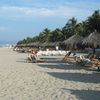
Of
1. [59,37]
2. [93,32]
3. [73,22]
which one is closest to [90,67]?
[93,32]

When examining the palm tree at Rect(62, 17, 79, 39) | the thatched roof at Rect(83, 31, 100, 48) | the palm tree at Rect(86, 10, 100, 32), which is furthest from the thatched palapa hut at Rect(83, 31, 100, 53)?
the palm tree at Rect(62, 17, 79, 39)

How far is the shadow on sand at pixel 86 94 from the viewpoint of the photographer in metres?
9.88

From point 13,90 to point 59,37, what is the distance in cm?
5612

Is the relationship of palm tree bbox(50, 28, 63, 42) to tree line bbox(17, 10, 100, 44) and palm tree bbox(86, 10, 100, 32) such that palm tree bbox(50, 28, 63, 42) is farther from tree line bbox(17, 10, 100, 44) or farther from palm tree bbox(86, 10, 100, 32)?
palm tree bbox(86, 10, 100, 32)

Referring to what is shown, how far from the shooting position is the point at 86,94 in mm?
10523

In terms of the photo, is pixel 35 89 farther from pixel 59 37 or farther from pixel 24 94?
pixel 59 37

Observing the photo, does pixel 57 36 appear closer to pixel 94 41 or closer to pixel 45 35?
pixel 45 35

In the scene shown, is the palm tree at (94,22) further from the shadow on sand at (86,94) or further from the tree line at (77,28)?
the shadow on sand at (86,94)

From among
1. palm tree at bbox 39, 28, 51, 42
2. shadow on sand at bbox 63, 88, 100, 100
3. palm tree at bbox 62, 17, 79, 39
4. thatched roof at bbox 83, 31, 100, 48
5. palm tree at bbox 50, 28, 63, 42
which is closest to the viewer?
shadow on sand at bbox 63, 88, 100, 100

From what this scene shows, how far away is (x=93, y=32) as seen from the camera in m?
27.5

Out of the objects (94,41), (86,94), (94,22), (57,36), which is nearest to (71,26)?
(57,36)

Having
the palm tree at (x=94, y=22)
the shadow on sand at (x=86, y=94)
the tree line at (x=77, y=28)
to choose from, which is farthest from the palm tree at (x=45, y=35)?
the shadow on sand at (x=86, y=94)

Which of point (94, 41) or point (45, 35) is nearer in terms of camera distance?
point (94, 41)

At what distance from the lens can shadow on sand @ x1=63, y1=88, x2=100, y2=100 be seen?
389 inches
